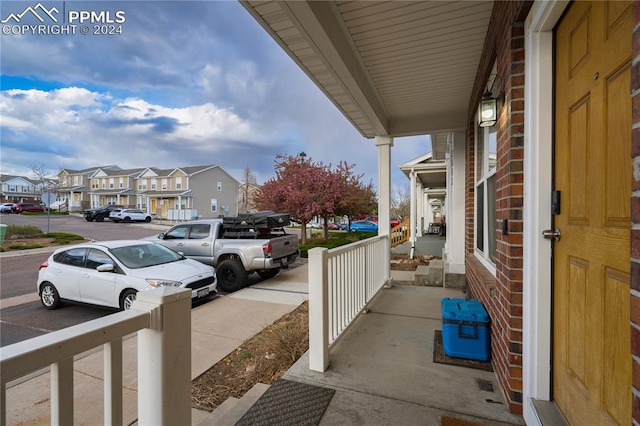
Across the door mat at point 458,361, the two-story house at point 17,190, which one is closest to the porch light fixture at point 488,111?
the door mat at point 458,361

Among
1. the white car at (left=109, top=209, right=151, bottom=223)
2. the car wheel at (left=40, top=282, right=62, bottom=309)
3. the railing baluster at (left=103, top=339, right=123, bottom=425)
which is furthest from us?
the white car at (left=109, top=209, right=151, bottom=223)

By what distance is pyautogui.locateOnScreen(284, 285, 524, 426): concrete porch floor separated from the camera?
6.31 ft

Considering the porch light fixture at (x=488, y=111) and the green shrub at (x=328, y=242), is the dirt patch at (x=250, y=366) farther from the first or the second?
the green shrub at (x=328, y=242)

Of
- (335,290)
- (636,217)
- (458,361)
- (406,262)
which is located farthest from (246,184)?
(636,217)

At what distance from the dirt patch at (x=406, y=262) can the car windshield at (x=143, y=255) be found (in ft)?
16.9

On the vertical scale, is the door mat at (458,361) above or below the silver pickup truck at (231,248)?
below

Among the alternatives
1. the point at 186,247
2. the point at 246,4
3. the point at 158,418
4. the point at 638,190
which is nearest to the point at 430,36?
the point at 246,4

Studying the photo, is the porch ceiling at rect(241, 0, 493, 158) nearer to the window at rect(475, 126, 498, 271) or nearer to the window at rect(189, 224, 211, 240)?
the window at rect(475, 126, 498, 271)

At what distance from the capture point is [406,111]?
471 centimetres

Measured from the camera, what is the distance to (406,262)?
8383 mm

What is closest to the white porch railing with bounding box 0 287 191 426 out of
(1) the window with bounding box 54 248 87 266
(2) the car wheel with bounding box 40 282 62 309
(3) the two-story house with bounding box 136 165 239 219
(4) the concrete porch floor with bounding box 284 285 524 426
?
(4) the concrete porch floor with bounding box 284 285 524 426

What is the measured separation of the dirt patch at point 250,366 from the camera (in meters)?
2.62

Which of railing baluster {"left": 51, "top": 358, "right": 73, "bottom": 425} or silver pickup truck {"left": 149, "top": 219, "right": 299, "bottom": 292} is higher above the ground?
railing baluster {"left": 51, "top": 358, "right": 73, "bottom": 425}

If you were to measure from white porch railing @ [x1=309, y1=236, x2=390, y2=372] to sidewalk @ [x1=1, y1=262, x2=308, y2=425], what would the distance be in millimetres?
1035
